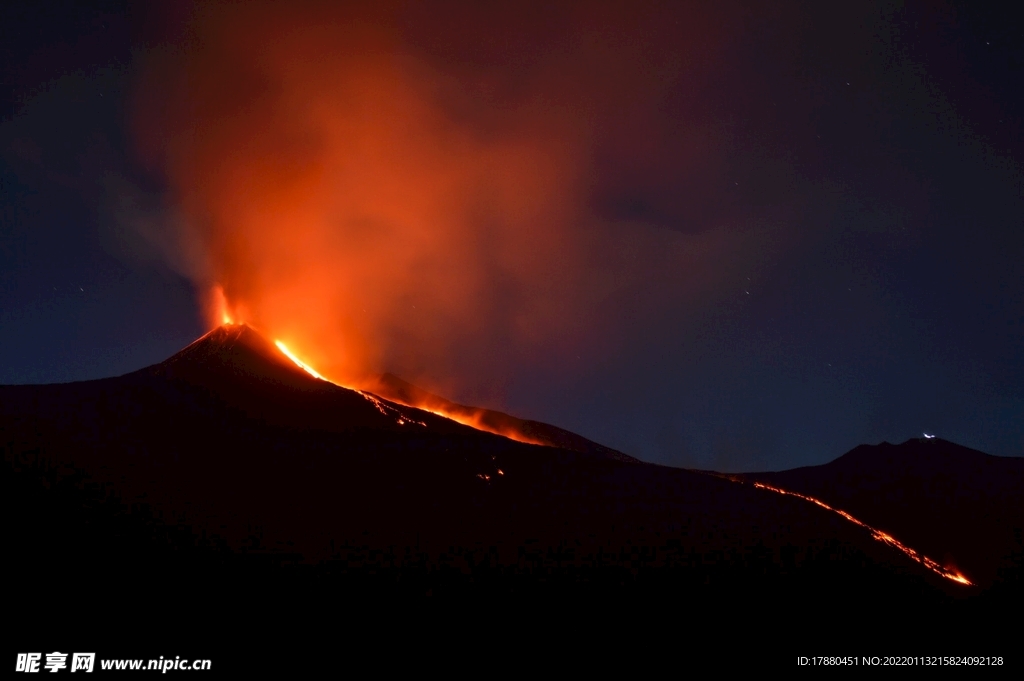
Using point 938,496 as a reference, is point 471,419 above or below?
above

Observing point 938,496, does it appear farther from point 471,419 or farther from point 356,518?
point 356,518

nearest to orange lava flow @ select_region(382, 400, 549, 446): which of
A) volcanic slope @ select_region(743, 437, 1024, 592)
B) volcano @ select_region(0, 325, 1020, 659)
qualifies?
volcano @ select_region(0, 325, 1020, 659)

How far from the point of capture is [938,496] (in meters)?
70.1

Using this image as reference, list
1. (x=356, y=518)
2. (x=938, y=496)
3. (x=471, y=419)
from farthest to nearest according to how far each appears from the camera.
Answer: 1. (x=471, y=419)
2. (x=938, y=496)
3. (x=356, y=518)

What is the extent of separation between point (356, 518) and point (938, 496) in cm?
6580

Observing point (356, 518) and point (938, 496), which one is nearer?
point (356, 518)

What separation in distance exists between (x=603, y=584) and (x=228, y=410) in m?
29.2

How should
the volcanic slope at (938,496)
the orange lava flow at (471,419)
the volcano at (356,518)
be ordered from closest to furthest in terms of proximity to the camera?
the volcano at (356,518) → the volcanic slope at (938,496) → the orange lava flow at (471,419)

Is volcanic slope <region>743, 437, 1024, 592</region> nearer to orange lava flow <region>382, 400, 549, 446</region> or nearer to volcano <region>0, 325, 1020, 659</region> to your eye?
volcano <region>0, 325, 1020, 659</region>

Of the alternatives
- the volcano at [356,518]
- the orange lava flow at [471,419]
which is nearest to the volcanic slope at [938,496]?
the volcano at [356,518]

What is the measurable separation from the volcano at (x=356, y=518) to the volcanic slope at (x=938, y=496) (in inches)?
117

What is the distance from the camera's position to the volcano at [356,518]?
27.5 metres

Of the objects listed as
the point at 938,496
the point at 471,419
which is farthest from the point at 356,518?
the point at 938,496

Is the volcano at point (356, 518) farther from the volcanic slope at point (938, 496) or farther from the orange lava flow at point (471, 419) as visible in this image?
the orange lava flow at point (471, 419)
